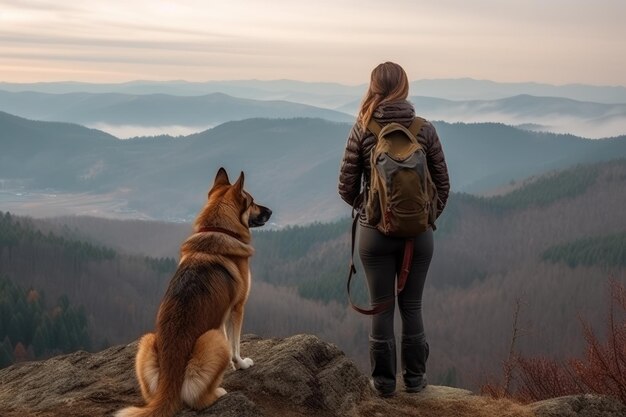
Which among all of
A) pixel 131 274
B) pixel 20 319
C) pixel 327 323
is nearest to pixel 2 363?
pixel 20 319

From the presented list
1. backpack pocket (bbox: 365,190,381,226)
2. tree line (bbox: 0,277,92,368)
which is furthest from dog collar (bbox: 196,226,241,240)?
tree line (bbox: 0,277,92,368)

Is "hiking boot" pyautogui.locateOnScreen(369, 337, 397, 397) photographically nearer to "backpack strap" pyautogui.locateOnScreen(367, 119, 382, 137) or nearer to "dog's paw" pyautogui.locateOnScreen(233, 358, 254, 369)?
"dog's paw" pyautogui.locateOnScreen(233, 358, 254, 369)

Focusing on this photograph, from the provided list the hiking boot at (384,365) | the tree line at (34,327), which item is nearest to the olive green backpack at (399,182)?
the hiking boot at (384,365)

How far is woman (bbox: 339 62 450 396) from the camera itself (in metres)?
8.36

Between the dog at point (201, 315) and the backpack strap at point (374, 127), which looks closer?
the dog at point (201, 315)

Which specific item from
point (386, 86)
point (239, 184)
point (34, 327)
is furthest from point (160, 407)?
point (34, 327)

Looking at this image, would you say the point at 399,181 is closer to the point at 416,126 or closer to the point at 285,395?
the point at 416,126

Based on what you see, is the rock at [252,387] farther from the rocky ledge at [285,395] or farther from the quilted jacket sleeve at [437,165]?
the quilted jacket sleeve at [437,165]

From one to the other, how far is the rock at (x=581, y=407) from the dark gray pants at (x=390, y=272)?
2.02m

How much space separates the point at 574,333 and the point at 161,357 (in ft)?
438

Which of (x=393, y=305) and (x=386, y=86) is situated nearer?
(x=386, y=86)

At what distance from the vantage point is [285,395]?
843 cm

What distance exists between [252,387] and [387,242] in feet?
8.07

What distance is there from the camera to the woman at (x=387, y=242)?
8359 millimetres
